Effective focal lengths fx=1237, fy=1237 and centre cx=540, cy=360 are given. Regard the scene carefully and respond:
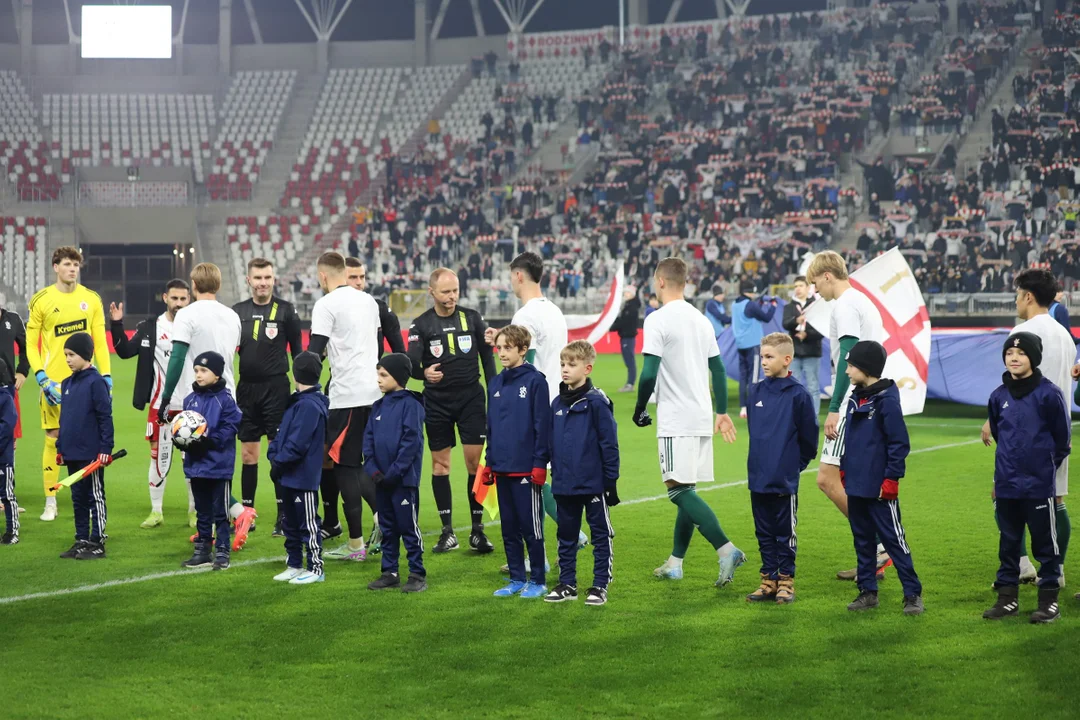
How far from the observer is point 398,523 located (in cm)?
737

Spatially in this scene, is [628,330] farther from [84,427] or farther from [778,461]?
[778,461]

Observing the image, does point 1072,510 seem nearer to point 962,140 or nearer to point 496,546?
point 496,546

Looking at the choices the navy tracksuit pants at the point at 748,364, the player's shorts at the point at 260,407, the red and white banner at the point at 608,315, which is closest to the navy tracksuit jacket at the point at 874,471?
the player's shorts at the point at 260,407

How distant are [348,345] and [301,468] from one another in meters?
1.15

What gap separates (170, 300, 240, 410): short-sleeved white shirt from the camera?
28.8 feet

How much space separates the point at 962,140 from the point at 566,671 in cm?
3474

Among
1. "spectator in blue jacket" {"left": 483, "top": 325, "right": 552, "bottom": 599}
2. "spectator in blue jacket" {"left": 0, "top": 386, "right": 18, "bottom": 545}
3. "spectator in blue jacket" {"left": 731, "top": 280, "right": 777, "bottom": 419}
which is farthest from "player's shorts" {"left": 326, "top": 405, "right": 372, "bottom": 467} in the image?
"spectator in blue jacket" {"left": 731, "top": 280, "right": 777, "bottom": 419}

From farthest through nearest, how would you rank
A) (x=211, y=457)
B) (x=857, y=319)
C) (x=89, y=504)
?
(x=89, y=504)
(x=211, y=457)
(x=857, y=319)

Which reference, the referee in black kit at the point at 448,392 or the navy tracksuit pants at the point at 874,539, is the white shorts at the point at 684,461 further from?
the referee in black kit at the point at 448,392

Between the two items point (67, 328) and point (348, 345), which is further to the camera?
point (67, 328)

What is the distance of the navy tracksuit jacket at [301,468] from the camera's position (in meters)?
7.64

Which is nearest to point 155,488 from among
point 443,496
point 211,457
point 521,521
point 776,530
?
point 211,457

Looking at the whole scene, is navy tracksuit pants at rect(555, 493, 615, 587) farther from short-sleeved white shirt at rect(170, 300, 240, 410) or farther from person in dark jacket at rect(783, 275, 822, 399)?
person in dark jacket at rect(783, 275, 822, 399)

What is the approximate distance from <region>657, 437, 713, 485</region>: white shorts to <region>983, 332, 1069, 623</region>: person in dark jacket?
66.1 inches
